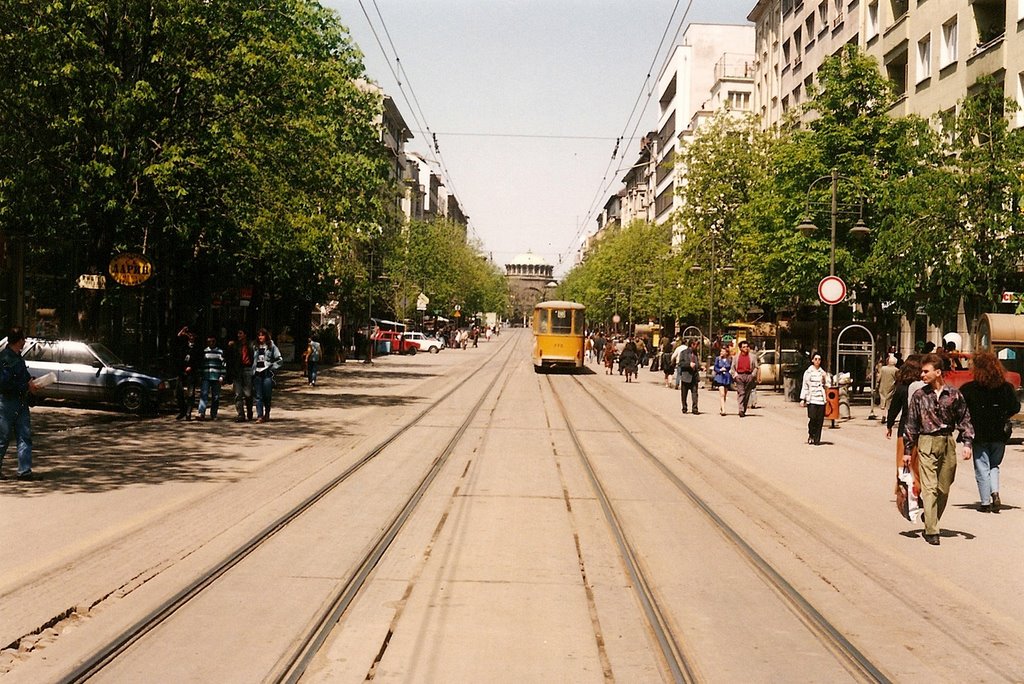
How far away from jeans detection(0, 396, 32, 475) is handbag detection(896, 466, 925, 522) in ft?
29.6

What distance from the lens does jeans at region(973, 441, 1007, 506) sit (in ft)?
38.7

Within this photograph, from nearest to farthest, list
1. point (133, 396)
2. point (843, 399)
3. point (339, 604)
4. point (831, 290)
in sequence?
point (339, 604) < point (133, 396) < point (831, 290) < point (843, 399)

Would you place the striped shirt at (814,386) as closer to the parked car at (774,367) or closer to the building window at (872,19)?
the parked car at (774,367)

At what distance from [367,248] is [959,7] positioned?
35104mm

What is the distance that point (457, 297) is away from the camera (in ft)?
346

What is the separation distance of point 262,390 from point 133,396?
10.3 feet

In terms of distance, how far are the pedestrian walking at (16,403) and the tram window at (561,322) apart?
126ft

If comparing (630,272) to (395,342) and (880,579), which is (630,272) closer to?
(395,342)

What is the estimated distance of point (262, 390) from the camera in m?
21.3

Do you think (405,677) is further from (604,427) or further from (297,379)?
(297,379)

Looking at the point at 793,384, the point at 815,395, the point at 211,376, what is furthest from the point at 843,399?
the point at 211,376

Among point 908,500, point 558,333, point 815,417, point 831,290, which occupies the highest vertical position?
point 831,290

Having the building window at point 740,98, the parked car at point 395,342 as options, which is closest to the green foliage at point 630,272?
the building window at point 740,98

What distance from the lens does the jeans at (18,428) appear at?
12.6 m
